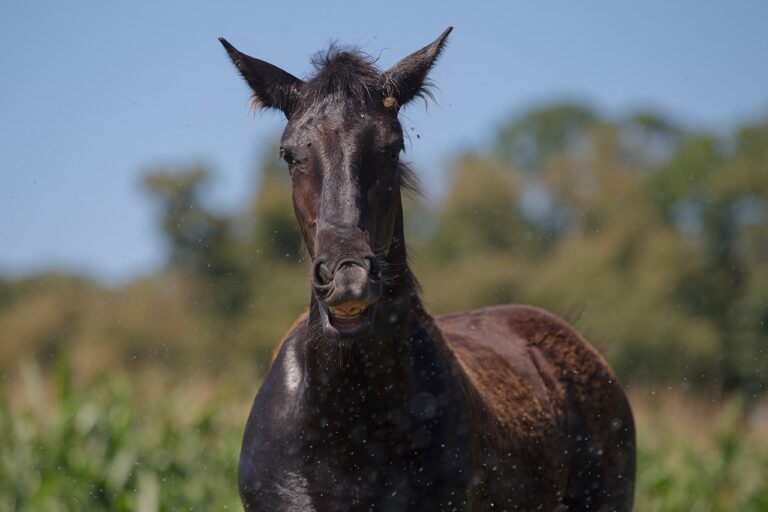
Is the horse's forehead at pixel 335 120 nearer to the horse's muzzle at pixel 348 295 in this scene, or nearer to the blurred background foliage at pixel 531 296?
the horse's muzzle at pixel 348 295

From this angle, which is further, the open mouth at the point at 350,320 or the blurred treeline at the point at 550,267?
the blurred treeline at the point at 550,267

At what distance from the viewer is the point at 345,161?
4355mm

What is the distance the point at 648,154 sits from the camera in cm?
6284

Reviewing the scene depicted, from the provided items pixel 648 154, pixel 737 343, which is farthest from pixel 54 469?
pixel 648 154

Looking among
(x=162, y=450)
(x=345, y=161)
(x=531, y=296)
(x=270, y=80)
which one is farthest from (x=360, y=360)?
(x=531, y=296)

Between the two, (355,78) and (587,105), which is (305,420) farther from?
(587,105)

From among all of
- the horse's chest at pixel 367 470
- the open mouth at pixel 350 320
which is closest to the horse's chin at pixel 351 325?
the open mouth at pixel 350 320

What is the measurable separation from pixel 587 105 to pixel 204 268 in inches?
1746

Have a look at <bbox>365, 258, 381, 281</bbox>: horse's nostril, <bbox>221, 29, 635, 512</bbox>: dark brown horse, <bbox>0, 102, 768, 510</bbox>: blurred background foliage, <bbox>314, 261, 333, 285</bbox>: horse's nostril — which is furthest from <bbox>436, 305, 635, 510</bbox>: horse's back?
<bbox>0, 102, 768, 510</bbox>: blurred background foliage

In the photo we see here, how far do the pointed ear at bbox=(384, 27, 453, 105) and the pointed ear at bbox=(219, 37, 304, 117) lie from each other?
43 cm

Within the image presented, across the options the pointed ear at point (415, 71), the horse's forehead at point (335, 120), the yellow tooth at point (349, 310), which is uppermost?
the pointed ear at point (415, 71)

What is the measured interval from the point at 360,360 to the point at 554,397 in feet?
6.40

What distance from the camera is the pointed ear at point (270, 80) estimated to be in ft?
15.9

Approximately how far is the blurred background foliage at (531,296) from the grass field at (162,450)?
0.13 feet
